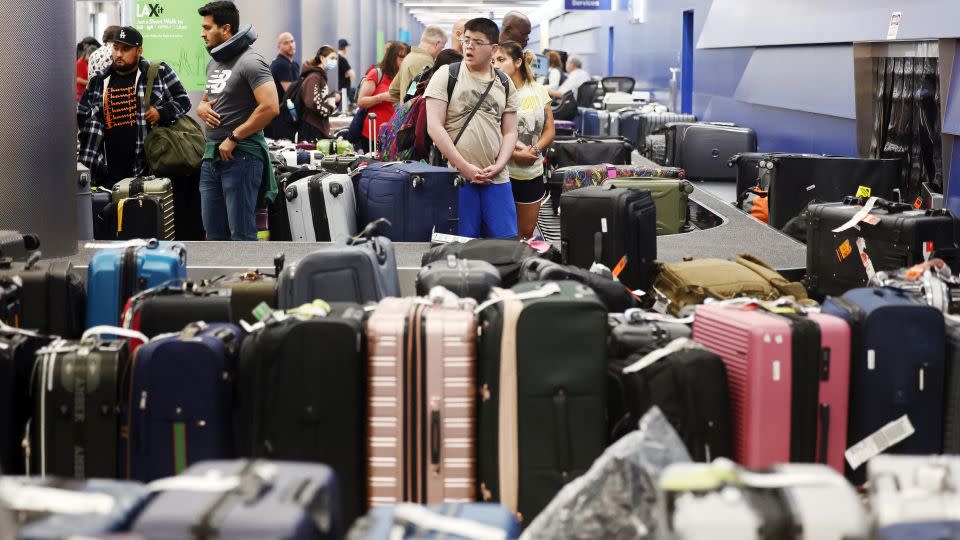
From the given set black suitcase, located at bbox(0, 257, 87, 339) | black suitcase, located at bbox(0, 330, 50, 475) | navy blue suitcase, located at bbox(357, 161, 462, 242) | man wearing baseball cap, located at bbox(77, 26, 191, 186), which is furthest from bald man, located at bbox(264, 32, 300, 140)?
black suitcase, located at bbox(0, 330, 50, 475)

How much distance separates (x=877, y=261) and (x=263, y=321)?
308cm

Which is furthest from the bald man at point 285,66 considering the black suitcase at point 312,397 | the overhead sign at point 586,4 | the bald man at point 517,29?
the overhead sign at point 586,4

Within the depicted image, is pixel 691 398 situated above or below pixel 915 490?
below

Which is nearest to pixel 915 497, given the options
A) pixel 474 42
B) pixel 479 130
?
pixel 474 42

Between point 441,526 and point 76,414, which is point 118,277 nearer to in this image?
point 76,414

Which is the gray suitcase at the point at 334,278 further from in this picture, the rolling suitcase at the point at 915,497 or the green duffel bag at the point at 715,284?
the rolling suitcase at the point at 915,497

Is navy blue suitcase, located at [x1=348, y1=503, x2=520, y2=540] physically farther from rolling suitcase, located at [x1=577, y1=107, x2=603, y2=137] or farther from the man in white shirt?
the man in white shirt

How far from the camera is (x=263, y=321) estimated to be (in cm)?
316

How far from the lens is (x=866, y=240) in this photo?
5359 mm

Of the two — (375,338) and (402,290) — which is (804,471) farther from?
(402,290)

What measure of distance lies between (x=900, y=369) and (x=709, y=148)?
8.70m

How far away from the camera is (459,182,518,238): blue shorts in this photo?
5.96 meters

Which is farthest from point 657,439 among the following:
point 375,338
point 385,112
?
point 385,112

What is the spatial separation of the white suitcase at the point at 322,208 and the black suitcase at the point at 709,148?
597 centimetres
